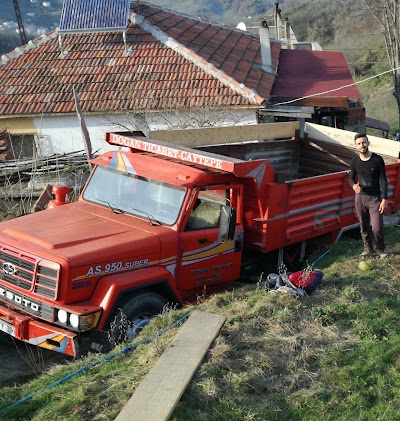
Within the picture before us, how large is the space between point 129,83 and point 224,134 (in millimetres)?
6820

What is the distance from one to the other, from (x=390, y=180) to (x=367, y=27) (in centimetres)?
4600

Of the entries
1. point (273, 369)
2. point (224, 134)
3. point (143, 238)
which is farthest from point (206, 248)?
point (224, 134)

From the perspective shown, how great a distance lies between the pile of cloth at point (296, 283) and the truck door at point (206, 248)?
0.63 metres

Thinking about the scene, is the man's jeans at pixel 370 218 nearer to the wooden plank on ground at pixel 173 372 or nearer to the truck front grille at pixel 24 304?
the wooden plank on ground at pixel 173 372

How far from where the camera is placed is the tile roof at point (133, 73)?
15234 millimetres

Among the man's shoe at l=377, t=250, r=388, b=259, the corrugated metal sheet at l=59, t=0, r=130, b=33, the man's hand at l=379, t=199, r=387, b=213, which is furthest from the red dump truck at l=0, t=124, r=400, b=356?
the corrugated metal sheet at l=59, t=0, r=130, b=33

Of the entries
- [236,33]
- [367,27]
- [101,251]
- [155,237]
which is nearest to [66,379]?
[101,251]

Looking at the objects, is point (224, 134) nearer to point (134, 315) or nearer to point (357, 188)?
point (357, 188)

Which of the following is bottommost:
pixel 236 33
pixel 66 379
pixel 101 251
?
pixel 66 379

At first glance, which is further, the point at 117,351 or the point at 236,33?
the point at 236,33

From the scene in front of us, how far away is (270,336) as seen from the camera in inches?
230

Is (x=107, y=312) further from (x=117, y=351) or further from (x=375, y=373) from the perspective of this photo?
(x=375, y=373)

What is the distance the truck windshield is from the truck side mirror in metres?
0.50

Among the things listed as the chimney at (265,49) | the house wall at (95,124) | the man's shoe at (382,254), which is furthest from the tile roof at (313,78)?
the man's shoe at (382,254)
